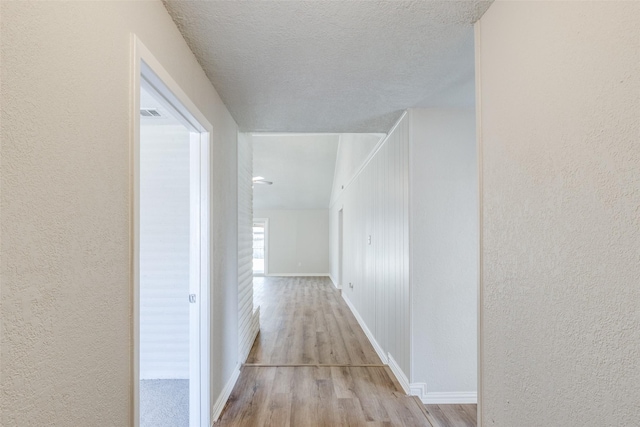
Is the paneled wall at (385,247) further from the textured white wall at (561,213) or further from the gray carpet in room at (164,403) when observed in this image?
the gray carpet in room at (164,403)

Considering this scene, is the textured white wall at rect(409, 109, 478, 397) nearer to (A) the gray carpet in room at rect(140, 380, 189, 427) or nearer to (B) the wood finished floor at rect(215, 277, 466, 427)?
(B) the wood finished floor at rect(215, 277, 466, 427)

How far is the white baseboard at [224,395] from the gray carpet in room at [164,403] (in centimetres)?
22

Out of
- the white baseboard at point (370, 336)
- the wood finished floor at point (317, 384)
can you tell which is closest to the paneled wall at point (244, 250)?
the wood finished floor at point (317, 384)

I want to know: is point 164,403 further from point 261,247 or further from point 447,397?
point 261,247

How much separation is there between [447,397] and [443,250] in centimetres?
109

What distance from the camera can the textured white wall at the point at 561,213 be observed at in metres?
0.80

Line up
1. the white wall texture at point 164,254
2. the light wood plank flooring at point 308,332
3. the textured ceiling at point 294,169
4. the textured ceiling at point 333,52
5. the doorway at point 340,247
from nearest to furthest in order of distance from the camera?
the textured ceiling at point 333,52
the white wall texture at point 164,254
the light wood plank flooring at point 308,332
the textured ceiling at point 294,169
the doorway at point 340,247

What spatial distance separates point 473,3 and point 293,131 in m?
2.12

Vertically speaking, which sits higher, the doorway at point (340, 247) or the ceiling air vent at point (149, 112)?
the ceiling air vent at point (149, 112)

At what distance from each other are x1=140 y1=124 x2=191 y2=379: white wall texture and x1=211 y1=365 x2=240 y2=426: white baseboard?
16.6 inches

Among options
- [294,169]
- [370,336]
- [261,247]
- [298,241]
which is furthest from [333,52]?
[261,247]

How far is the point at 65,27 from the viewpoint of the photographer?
85cm

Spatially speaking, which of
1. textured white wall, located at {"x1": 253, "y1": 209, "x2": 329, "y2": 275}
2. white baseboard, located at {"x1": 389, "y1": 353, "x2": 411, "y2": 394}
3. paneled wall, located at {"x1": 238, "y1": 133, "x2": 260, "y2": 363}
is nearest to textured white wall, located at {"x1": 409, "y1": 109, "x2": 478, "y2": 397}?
white baseboard, located at {"x1": 389, "y1": 353, "x2": 411, "y2": 394}

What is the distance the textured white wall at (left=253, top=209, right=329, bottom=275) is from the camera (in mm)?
10977
